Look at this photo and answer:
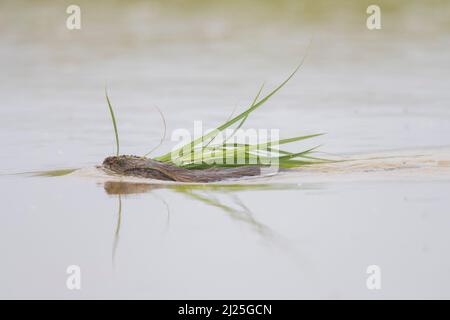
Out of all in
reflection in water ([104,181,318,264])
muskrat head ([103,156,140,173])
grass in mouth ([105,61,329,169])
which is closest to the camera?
reflection in water ([104,181,318,264])

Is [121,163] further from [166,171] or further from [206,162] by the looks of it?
[206,162]

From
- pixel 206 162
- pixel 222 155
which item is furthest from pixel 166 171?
pixel 222 155

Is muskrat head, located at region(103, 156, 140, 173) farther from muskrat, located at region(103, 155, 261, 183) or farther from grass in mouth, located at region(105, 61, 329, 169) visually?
grass in mouth, located at region(105, 61, 329, 169)

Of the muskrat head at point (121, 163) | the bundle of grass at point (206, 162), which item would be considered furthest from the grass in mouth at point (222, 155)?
the muskrat head at point (121, 163)

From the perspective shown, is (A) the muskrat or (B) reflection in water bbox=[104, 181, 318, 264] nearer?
(B) reflection in water bbox=[104, 181, 318, 264]

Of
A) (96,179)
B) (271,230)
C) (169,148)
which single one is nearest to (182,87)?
(169,148)

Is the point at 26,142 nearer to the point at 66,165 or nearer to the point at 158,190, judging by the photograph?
the point at 66,165

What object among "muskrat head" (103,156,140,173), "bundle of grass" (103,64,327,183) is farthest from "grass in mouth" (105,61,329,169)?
"muskrat head" (103,156,140,173)
